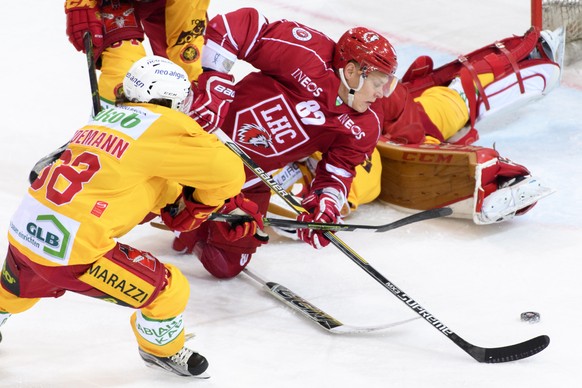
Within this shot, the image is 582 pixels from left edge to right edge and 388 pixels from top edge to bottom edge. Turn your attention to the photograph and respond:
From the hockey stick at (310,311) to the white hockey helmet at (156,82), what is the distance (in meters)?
0.87

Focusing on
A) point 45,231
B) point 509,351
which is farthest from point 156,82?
point 509,351

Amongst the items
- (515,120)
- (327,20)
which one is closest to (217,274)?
(515,120)

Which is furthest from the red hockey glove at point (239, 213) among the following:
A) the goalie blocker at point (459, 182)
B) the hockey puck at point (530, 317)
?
the goalie blocker at point (459, 182)

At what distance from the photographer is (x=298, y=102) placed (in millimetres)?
3549

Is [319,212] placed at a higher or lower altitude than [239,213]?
lower

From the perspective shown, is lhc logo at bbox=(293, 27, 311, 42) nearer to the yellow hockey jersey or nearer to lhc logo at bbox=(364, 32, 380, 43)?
lhc logo at bbox=(364, 32, 380, 43)

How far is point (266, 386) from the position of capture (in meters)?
2.87

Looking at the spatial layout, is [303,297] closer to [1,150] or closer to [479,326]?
[479,326]

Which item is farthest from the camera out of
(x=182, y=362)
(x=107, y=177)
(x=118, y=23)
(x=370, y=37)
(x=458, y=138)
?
(x=458, y=138)

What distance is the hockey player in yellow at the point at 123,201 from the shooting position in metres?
2.56

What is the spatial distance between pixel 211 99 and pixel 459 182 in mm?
1038

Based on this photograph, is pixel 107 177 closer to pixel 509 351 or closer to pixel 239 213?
pixel 239 213

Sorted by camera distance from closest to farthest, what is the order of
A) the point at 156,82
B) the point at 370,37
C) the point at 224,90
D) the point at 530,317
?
1. the point at 156,82
2. the point at 530,317
3. the point at 370,37
4. the point at 224,90

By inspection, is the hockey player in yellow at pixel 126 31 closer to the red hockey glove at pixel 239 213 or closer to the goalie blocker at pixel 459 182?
the red hockey glove at pixel 239 213
